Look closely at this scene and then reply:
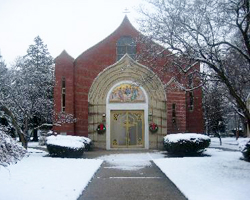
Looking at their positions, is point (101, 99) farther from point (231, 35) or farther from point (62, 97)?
point (231, 35)

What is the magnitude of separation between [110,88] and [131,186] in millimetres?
15433

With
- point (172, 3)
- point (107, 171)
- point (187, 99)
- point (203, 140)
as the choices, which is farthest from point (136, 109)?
point (172, 3)

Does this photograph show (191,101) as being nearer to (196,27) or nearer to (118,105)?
(118,105)

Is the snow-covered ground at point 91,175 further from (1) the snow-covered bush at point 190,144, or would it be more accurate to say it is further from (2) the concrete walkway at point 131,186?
(1) the snow-covered bush at point 190,144

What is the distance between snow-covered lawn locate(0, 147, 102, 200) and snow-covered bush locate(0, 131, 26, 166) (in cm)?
110

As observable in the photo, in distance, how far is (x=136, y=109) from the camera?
24891mm

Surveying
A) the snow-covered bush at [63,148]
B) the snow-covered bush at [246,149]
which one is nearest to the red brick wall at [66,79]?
the snow-covered bush at [63,148]

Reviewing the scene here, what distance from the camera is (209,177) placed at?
10.6 m

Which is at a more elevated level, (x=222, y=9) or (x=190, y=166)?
(x=222, y=9)

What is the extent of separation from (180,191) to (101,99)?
53.6 ft

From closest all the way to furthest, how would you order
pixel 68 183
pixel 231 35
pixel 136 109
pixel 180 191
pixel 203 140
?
1. pixel 180 191
2. pixel 68 183
3. pixel 231 35
4. pixel 203 140
5. pixel 136 109

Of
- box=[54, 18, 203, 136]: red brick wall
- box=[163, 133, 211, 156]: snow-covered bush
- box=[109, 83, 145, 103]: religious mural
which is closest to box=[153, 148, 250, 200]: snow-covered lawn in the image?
box=[163, 133, 211, 156]: snow-covered bush

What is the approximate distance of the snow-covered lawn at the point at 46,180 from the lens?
8125mm

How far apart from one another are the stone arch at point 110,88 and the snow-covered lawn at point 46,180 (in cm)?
1059
